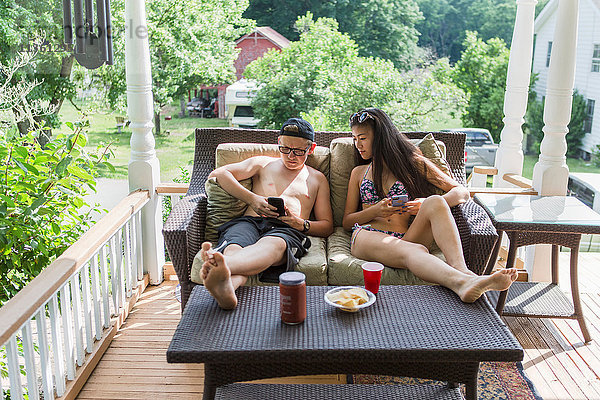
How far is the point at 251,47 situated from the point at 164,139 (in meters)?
2.35

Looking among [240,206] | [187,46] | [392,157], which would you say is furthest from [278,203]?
[187,46]

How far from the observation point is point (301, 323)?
1894 millimetres

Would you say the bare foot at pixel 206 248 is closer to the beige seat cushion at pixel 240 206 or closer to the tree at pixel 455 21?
the beige seat cushion at pixel 240 206

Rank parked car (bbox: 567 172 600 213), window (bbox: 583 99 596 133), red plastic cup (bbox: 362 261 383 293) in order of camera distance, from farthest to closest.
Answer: window (bbox: 583 99 596 133)
parked car (bbox: 567 172 600 213)
red plastic cup (bbox: 362 261 383 293)

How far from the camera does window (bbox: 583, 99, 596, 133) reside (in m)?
13.3

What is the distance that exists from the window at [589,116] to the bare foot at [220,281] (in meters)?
13.4

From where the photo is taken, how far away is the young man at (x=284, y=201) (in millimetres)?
2594

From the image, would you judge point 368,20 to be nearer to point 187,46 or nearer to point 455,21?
point 455,21

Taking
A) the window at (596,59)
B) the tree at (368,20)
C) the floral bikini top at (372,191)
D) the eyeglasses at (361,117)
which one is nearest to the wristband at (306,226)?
the floral bikini top at (372,191)

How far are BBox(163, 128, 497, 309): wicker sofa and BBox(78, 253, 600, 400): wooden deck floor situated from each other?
322 mm

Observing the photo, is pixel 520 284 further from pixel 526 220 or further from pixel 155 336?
pixel 155 336

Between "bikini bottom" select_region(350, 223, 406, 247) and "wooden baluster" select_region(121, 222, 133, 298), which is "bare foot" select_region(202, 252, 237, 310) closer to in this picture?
"bikini bottom" select_region(350, 223, 406, 247)

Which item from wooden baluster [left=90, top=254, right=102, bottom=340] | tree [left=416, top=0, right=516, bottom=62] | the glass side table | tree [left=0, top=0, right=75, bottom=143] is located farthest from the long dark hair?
tree [left=416, top=0, right=516, bottom=62]

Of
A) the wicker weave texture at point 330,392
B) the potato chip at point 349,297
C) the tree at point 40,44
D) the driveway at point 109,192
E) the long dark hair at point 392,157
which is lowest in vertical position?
the driveway at point 109,192
